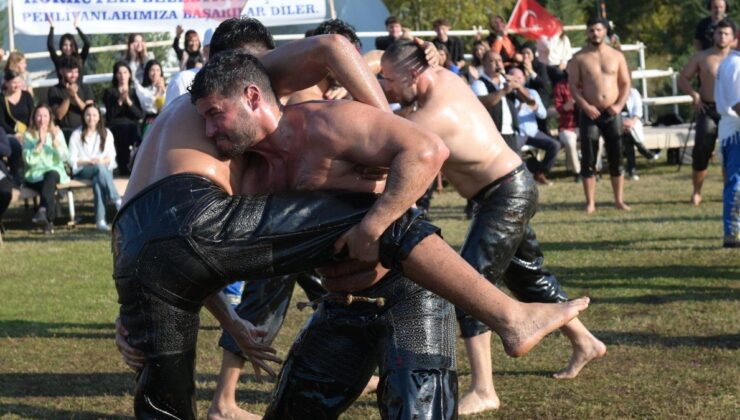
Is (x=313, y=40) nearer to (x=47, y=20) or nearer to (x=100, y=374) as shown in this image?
(x=100, y=374)

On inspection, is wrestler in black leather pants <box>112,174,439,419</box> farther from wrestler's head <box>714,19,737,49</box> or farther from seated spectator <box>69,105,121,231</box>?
seated spectator <box>69,105,121,231</box>

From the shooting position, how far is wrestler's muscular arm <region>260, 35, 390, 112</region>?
3.76m

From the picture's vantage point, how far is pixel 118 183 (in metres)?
13.7

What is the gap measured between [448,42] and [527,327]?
13.0m

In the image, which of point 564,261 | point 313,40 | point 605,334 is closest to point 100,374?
point 605,334

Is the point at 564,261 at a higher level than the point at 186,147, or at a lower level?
lower

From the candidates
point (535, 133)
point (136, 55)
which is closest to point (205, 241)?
point (136, 55)

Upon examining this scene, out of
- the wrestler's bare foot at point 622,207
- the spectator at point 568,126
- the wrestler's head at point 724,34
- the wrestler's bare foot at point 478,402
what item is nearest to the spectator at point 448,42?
the spectator at point 568,126

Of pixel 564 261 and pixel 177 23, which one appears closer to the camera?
pixel 564 261

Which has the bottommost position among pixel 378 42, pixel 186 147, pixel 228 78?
pixel 378 42

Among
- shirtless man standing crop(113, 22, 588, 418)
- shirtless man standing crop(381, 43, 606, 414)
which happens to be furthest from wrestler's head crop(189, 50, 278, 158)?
shirtless man standing crop(381, 43, 606, 414)

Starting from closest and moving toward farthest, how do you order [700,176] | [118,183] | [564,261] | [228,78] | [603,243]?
[228,78] < [564,261] < [603,243] < [700,176] < [118,183]

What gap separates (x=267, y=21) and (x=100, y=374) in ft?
31.7

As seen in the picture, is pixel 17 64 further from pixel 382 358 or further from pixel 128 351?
pixel 382 358
